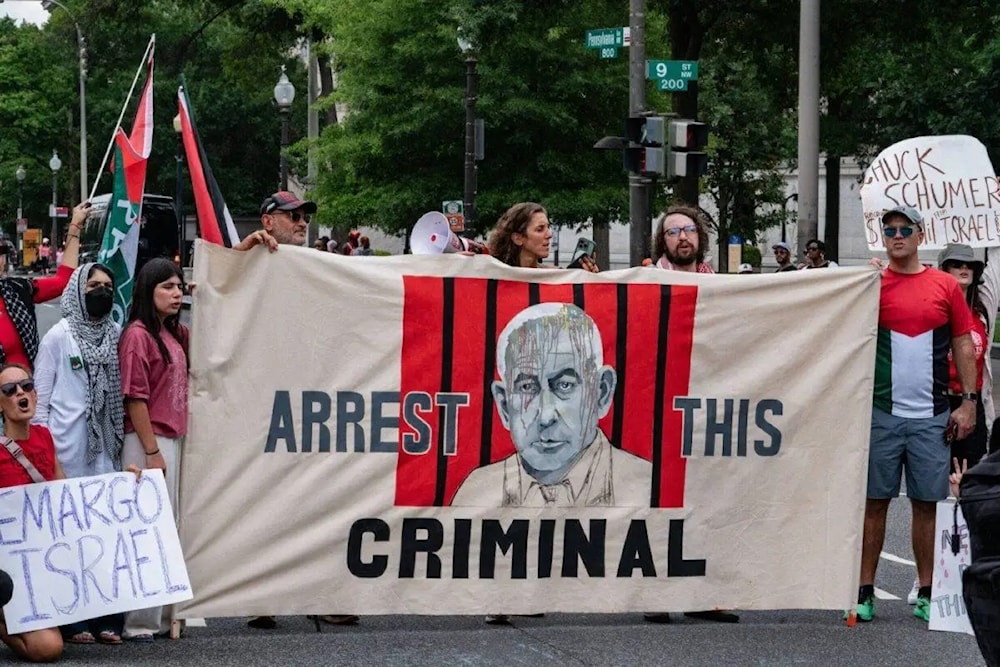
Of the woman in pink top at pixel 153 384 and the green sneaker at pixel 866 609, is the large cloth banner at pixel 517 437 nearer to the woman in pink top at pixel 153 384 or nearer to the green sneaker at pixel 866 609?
the woman in pink top at pixel 153 384

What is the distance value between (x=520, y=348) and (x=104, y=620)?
2.01 m

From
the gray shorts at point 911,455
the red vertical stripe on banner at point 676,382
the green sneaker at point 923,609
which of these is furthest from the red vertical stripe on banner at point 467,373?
the green sneaker at point 923,609

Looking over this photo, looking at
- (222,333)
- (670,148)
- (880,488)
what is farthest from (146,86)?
(670,148)

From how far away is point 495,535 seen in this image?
6996mm

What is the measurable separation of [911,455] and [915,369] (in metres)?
0.38

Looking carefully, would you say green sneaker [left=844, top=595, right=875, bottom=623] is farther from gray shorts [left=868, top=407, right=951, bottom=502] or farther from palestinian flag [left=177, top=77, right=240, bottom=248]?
palestinian flag [left=177, top=77, right=240, bottom=248]

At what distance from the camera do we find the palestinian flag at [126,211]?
7.43 metres

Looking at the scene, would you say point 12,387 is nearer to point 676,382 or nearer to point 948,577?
point 676,382

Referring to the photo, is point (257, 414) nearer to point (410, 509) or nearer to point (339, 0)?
point (410, 509)

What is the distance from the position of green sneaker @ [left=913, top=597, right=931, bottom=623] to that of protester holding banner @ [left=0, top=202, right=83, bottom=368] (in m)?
3.95

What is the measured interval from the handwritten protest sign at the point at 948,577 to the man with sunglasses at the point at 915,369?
1.04ft

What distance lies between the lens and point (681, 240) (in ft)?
24.7

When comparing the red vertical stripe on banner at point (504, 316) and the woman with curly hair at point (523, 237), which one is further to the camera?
the woman with curly hair at point (523, 237)

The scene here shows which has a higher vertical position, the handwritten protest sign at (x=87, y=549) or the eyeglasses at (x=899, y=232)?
the eyeglasses at (x=899, y=232)
